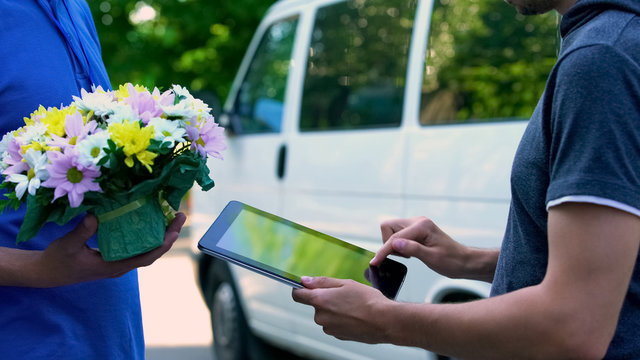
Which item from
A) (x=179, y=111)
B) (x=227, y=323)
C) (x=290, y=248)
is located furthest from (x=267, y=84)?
(x=179, y=111)

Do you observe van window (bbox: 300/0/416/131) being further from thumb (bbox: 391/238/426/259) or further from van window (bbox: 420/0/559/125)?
thumb (bbox: 391/238/426/259)

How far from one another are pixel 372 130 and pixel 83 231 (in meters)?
2.64

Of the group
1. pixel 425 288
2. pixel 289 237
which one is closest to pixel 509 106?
pixel 425 288

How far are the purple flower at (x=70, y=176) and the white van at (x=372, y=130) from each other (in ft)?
6.97

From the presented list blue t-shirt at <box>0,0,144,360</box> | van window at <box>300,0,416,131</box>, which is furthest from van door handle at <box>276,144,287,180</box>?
blue t-shirt at <box>0,0,144,360</box>

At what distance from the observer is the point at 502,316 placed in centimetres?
130

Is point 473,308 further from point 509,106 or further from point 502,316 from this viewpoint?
point 509,106

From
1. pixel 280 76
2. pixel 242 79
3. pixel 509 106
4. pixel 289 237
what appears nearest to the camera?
pixel 289 237

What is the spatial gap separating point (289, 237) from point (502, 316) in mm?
785

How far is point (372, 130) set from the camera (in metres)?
4.07

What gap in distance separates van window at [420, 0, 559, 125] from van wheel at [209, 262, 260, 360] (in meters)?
2.38

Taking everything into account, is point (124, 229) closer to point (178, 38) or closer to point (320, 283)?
point (320, 283)

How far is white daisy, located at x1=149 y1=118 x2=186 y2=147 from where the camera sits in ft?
5.04

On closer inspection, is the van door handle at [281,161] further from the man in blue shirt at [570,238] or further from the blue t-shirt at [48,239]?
the man in blue shirt at [570,238]
